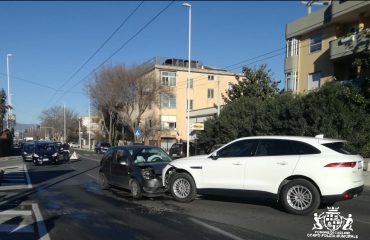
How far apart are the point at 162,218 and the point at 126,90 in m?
50.0

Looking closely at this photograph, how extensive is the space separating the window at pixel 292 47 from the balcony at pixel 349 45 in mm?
5766

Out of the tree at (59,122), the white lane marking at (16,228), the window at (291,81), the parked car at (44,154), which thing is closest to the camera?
the white lane marking at (16,228)

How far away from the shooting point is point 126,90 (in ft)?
191

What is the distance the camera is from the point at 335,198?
9109 millimetres

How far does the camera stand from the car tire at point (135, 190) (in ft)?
39.0

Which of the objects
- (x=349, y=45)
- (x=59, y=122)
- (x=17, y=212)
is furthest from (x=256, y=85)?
(x=59, y=122)

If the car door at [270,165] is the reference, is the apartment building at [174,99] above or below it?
above

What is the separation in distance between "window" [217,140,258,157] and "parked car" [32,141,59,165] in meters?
23.6

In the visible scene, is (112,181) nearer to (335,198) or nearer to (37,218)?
(37,218)

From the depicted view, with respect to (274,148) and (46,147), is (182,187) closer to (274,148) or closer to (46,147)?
(274,148)

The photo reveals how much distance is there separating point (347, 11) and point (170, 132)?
1594 inches

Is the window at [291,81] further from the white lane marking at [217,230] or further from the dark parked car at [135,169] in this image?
the white lane marking at [217,230]

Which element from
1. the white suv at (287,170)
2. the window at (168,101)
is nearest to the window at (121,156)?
the white suv at (287,170)

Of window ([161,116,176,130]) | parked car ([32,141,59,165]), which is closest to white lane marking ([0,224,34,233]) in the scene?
parked car ([32,141,59,165])
